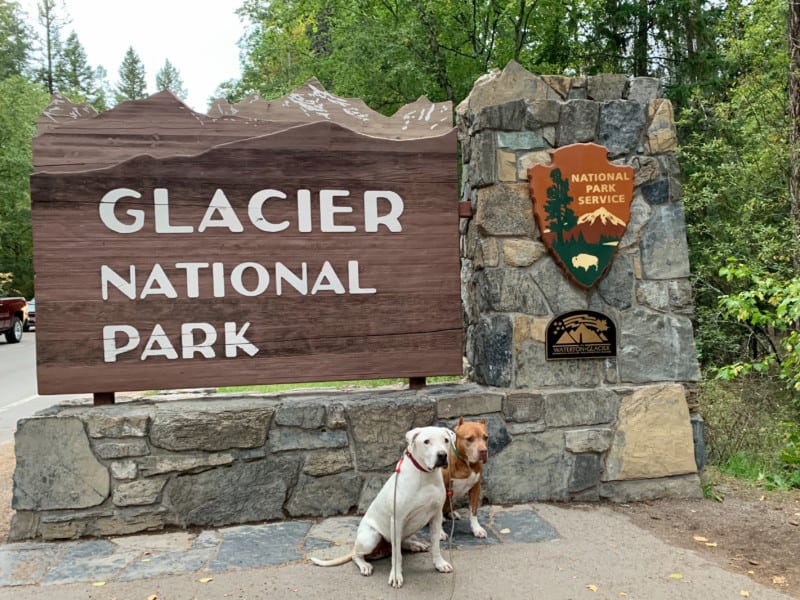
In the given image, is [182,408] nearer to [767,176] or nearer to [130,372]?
[130,372]

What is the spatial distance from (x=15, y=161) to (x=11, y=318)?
9.92 meters

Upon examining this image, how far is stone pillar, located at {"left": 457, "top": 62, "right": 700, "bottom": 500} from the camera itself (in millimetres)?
4105

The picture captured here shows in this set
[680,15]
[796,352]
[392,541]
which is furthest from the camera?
[680,15]

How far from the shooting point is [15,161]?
25.0 m

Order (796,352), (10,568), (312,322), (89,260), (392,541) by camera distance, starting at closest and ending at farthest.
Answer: (392,541) < (10,568) < (89,260) < (312,322) < (796,352)

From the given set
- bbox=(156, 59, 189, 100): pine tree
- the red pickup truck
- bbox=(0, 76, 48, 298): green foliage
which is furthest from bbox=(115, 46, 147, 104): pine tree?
the red pickup truck

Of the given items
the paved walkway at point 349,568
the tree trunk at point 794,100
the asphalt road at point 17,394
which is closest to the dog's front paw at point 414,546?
the paved walkway at point 349,568

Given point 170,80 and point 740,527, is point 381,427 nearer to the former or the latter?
point 740,527

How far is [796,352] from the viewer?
486 centimetres

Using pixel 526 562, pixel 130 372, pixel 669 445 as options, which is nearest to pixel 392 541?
pixel 526 562

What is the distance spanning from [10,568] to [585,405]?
11.2 feet

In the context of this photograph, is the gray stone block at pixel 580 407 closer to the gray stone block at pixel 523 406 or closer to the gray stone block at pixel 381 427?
the gray stone block at pixel 523 406

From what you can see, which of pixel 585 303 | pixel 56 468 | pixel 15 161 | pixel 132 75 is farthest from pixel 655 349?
pixel 132 75

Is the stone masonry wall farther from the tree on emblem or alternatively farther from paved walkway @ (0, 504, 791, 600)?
paved walkway @ (0, 504, 791, 600)
